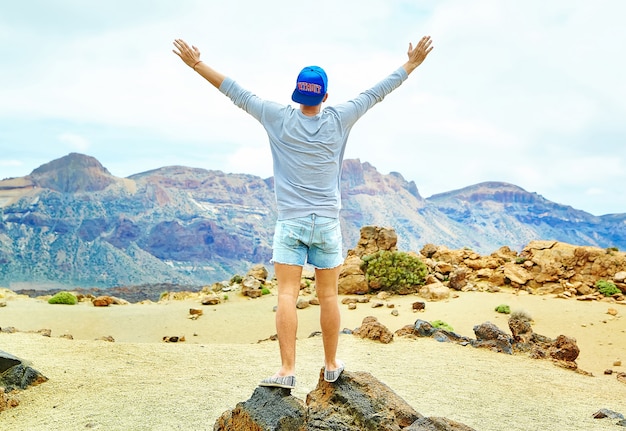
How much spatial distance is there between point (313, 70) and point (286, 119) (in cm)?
48

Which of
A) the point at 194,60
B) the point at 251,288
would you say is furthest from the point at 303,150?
the point at 251,288

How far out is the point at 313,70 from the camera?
201 inches

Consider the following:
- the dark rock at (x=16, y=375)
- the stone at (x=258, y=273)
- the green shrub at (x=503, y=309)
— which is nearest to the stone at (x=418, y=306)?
the green shrub at (x=503, y=309)

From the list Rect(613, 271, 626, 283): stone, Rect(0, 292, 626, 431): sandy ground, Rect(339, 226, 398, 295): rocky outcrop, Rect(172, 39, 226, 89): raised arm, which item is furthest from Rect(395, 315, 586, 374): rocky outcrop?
Rect(172, 39, 226, 89): raised arm

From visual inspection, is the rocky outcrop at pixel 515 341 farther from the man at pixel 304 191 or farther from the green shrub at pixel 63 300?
the green shrub at pixel 63 300

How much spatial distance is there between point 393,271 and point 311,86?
1503 centimetres

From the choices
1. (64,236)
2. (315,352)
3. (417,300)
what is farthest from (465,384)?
(64,236)

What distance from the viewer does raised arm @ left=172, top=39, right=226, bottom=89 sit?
211 inches

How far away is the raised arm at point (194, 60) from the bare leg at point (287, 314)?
1.82 m

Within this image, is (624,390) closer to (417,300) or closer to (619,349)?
(619,349)

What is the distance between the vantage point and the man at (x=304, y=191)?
503 centimetres

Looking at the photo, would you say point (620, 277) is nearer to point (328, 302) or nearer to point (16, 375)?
point (328, 302)

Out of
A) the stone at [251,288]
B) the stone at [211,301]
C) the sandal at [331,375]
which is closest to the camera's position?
the sandal at [331,375]

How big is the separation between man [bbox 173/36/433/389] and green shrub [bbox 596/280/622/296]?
16.3 metres
